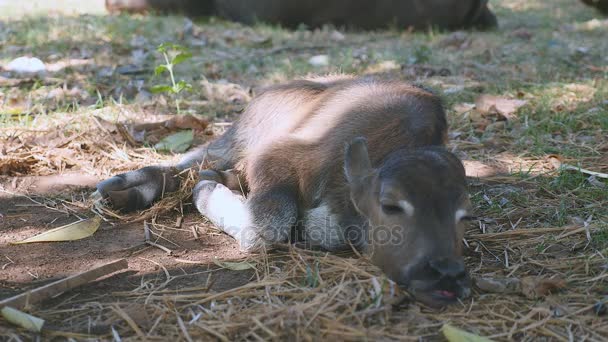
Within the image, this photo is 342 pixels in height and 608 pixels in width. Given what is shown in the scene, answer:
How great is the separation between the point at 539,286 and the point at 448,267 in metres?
0.47

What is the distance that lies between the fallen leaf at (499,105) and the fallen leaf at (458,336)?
10.3 feet

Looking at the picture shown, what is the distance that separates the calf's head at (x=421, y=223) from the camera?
2229mm

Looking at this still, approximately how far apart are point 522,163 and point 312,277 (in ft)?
7.07

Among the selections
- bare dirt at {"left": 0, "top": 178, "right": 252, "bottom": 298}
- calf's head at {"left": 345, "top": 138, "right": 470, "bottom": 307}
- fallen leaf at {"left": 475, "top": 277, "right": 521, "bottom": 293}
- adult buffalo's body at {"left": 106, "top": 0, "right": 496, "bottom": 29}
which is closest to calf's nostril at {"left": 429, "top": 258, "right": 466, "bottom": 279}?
calf's head at {"left": 345, "top": 138, "right": 470, "bottom": 307}

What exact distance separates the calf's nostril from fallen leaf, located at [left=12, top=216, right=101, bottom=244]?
1.68 metres

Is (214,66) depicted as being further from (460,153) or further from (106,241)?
(106,241)

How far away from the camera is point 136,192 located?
10.9 feet

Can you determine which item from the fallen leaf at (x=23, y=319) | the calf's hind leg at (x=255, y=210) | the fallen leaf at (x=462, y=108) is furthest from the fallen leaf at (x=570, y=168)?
the fallen leaf at (x=23, y=319)

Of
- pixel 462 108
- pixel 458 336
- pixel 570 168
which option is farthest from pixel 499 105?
pixel 458 336

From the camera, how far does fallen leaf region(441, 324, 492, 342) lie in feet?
6.72

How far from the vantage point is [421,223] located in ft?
7.51

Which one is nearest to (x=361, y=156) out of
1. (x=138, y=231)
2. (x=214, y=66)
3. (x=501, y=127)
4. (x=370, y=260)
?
(x=370, y=260)

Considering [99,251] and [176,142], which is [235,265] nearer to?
[99,251]

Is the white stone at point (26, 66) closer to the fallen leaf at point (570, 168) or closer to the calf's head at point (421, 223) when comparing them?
the calf's head at point (421, 223)
